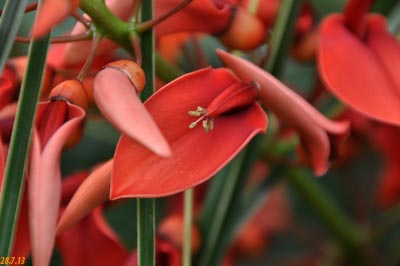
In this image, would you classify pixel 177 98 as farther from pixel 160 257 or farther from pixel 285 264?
pixel 285 264

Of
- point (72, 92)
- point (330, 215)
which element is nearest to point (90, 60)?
point (72, 92)

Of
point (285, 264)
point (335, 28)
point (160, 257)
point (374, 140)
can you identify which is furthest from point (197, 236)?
point (285, 264)

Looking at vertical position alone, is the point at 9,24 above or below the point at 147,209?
above

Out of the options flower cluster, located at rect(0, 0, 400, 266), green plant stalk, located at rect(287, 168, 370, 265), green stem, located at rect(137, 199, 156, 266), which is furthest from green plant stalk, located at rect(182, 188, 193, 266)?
green plant stalk, located at rect(287, 168, 370, 265)

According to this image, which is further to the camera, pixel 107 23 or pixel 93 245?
pixel 93 245

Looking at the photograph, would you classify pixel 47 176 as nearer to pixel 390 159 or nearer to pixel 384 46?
pixel 384 46
